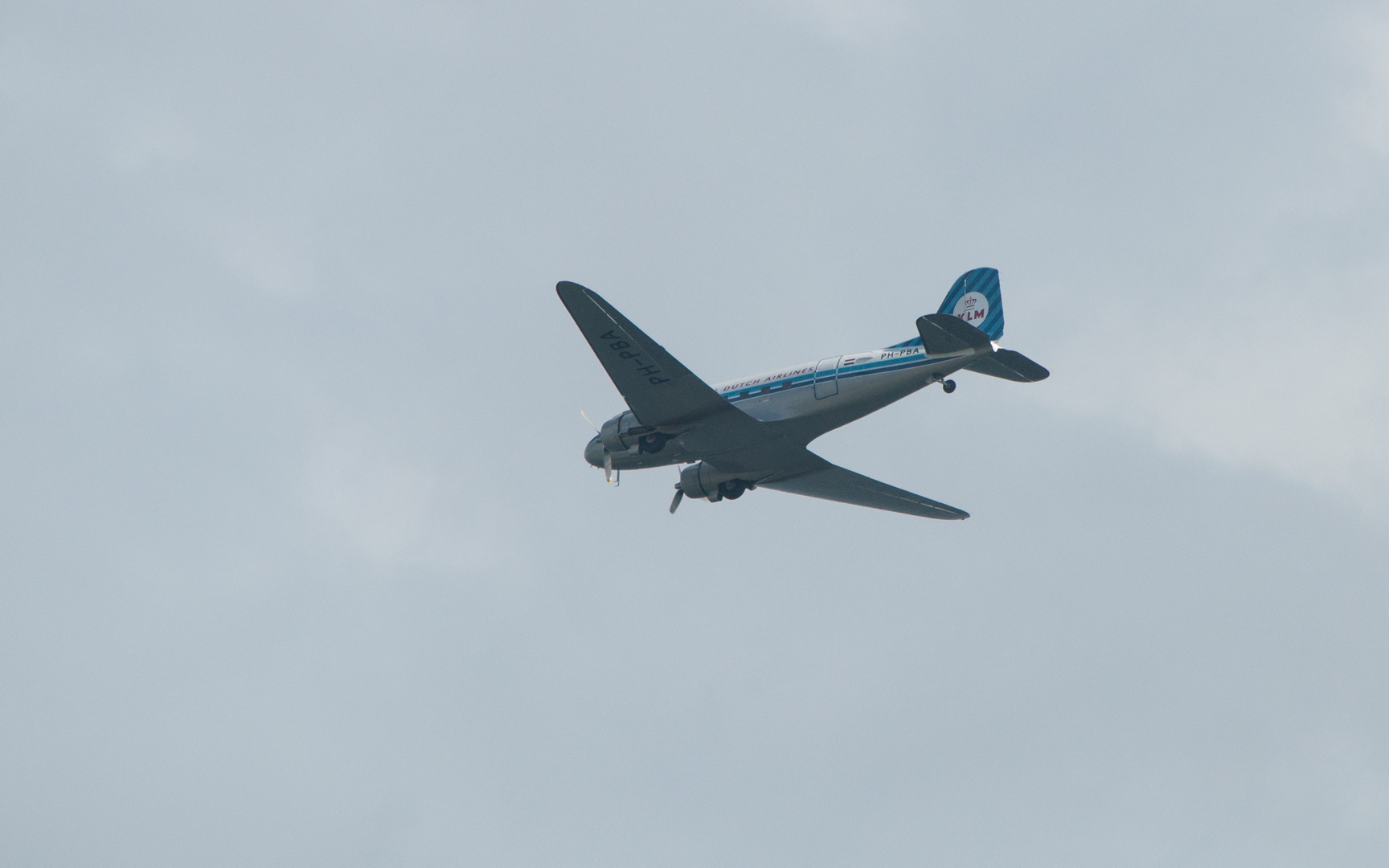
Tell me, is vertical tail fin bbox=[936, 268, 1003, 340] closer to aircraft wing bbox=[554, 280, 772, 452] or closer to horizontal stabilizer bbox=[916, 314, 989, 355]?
horizontal stabilizer bbox=[916, 314, 989, 355]

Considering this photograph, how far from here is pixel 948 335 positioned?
37.4 meters

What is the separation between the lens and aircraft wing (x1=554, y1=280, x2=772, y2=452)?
3788 cm

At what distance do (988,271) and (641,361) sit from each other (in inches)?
408

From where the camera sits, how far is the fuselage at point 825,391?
3875 centimetres

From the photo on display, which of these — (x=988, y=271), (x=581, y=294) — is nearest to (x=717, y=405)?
(x=581, y=294)

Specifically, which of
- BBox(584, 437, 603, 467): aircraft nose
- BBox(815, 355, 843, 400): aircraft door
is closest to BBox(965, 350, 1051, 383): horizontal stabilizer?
BBox(815, 355, 843, 400): aircraft door

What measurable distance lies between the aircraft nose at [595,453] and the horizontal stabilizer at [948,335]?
11.5 meters

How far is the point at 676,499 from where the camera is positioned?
45.8 m

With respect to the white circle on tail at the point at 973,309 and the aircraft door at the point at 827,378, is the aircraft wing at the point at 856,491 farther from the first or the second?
the white circle on tail at the point at 973,309

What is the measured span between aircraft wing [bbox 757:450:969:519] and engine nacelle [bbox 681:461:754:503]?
83cm

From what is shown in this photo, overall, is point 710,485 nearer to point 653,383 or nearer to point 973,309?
point 653,383

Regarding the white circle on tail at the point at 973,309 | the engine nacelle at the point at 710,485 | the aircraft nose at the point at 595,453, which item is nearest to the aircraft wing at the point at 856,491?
the engine nacelle at the point at 710,485

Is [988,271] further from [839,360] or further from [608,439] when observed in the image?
[608,439]

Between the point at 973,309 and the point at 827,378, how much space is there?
4652 millimetres
